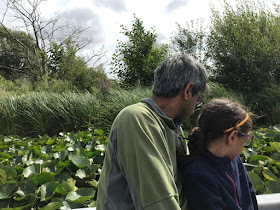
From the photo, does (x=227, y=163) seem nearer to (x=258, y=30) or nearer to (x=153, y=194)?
(x=153, y=194)

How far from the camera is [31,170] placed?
2.53 meters

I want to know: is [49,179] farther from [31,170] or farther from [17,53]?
[17,53]

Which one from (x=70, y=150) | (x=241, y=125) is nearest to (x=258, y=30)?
(x=70, y=150)

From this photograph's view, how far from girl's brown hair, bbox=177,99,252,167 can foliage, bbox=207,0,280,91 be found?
5.81 m

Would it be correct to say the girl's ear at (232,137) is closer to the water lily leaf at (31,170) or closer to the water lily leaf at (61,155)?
the water lily leaf at (31,170)

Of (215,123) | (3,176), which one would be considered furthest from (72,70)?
(215,123)

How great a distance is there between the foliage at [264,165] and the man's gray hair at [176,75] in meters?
1.42

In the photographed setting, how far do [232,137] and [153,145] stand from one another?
516 millimetres

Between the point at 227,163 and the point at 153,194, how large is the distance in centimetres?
59

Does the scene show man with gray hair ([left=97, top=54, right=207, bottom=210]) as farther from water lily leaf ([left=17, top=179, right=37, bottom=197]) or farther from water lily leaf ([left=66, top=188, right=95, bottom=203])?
water lily leaf ([left=17, top=179, right=37, bottom=197])

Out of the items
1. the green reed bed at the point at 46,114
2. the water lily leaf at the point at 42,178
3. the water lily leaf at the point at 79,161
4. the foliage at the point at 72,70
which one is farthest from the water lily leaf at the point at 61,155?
the foliage at the point at 72,70

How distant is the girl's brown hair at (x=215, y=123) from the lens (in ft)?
4.36

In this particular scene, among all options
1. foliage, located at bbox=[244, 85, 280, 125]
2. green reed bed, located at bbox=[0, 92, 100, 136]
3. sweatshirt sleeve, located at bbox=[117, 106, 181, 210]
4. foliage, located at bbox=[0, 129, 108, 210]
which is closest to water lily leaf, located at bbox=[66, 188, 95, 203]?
foliage, located at bbox=[0, 129, 108, 210]

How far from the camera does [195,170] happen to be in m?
1.26
